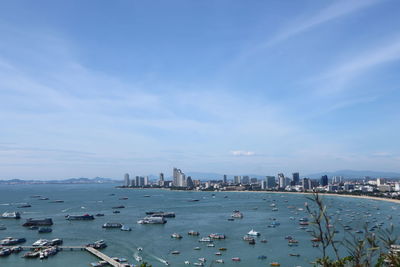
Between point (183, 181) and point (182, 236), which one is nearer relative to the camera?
point (182, 236)

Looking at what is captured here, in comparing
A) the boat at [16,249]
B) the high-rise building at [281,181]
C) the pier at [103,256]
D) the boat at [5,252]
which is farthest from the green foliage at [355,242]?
the high-rise building at [281,181]

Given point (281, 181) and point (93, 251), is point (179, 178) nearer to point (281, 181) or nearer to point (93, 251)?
point (281, 181)

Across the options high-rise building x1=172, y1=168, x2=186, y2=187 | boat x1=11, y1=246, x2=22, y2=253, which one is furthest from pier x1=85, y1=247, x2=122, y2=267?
high-rise building x1=172, y1=168, x2=186, y2=187

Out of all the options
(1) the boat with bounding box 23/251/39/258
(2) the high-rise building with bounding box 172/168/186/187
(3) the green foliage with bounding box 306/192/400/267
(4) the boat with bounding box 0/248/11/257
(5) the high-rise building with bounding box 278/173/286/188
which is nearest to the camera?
(3) the green foliage with bounding box 306/192/400/267

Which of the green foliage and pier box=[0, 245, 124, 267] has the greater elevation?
the green foliage

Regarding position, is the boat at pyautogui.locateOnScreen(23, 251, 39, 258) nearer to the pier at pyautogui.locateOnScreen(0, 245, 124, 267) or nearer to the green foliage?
the pier at pyautogui.locateOnScreen(0, 245, 124, 267)

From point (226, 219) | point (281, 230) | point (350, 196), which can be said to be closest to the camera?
point (281, 230)

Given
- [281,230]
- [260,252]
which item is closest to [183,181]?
[281,230]

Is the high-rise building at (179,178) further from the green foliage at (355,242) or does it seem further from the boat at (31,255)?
the green foliage at (355,242)

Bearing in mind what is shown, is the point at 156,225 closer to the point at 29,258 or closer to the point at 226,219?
the point at 226,219
